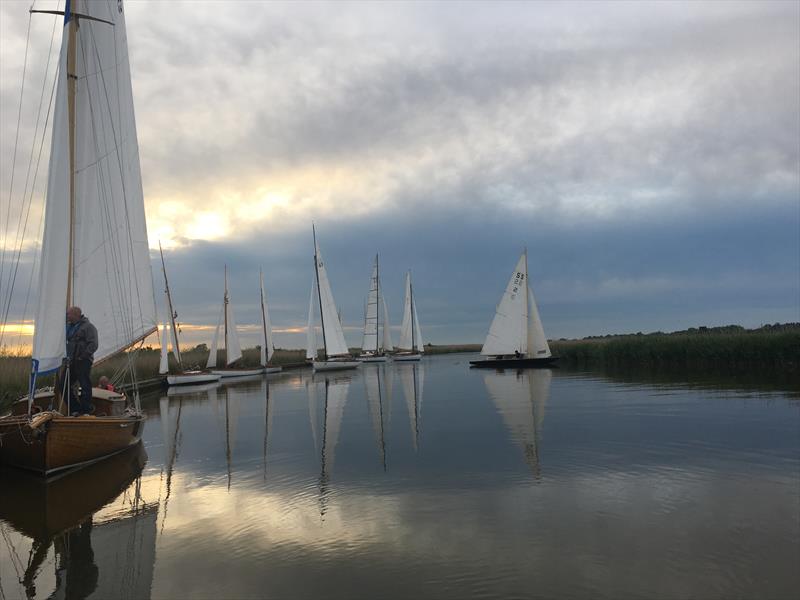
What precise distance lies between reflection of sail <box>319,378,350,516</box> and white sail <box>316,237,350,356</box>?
64.3 ft

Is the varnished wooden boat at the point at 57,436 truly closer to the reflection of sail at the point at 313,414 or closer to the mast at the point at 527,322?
the reflection of sail at the point at 313,414

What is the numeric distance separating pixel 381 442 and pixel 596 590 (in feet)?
28.0

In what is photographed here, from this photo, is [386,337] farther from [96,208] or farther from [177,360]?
[96,208]

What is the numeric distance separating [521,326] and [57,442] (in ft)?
119

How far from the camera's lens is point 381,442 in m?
13.1

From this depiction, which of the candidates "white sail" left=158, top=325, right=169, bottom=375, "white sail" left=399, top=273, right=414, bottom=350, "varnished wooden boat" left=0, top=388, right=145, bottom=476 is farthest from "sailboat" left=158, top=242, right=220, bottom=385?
"white sail" left=399, top=273, right=414, bottom=350

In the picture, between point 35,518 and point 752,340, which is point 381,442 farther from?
point 752,340

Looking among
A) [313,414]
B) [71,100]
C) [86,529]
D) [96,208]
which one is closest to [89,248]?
[96,208]

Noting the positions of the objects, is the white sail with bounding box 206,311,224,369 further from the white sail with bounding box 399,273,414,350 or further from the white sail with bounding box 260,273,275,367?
the white sail with bounding box 399,273,414,350

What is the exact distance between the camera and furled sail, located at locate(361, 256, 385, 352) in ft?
219

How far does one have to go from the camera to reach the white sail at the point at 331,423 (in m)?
11.4

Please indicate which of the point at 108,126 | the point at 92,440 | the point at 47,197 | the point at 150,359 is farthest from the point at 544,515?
the point at 150,359

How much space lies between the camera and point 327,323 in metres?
48.1

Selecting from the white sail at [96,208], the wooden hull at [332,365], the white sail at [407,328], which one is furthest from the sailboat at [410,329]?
the white sail at [96,208]
